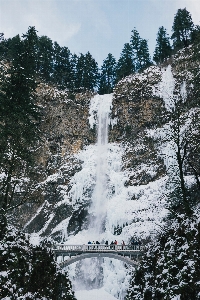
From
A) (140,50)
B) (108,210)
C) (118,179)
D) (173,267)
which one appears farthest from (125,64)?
(173,267)

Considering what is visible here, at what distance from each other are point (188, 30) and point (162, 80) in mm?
18483

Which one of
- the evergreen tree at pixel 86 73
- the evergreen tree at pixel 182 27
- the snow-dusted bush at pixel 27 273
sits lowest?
the snow-dusted bush at pixel 27 273

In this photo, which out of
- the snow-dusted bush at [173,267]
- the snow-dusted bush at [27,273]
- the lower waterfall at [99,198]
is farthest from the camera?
the lower waterfall at [99,198]

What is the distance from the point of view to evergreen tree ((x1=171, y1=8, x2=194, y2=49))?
60.2 metres

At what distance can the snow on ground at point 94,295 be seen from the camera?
3144 cm

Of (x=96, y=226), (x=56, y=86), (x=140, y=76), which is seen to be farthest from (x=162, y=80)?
(x=96, y=226)

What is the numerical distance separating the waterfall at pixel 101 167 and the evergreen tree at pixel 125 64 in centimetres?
785

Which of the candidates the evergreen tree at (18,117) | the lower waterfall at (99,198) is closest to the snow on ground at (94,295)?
the lower waterfall at (99,198)

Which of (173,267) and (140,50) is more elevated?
(140,50)

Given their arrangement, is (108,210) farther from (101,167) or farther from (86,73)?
(86,73)

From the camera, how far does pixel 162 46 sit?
6203cm

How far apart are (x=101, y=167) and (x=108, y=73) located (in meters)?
30.8

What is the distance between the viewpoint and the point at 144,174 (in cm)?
3941

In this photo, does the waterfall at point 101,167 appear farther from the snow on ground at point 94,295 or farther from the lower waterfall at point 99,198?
the snow on ground at point 94,295
